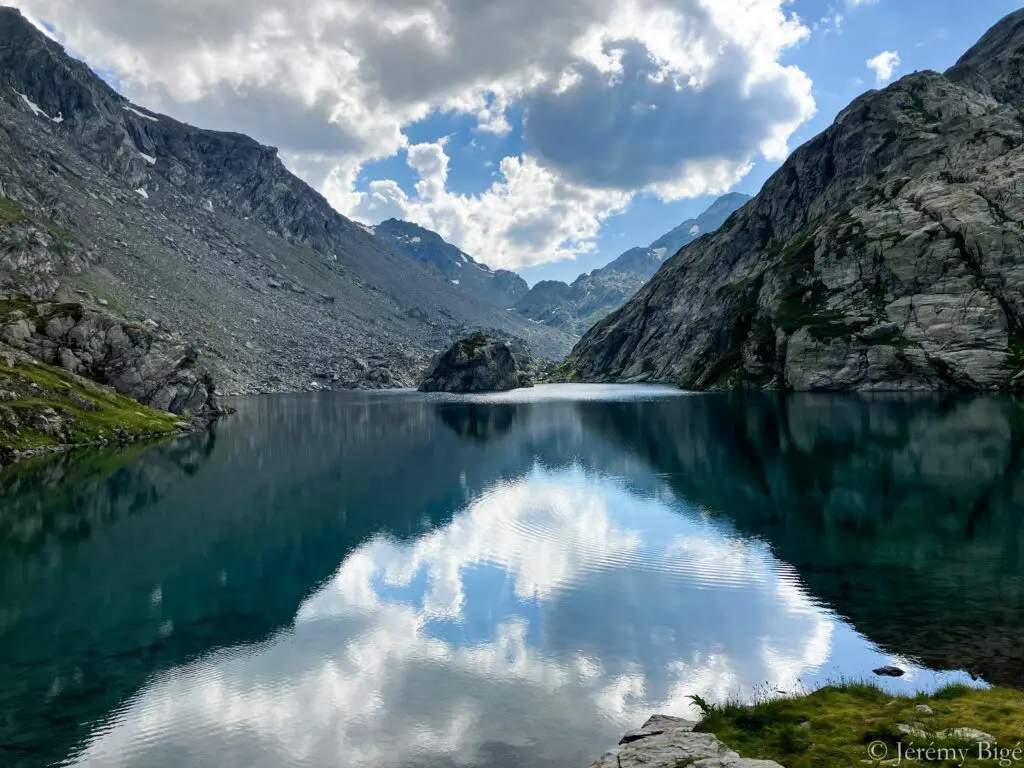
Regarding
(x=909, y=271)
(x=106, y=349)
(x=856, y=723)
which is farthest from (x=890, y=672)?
(x=909, y=271)

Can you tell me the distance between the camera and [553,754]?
1661 centimetres

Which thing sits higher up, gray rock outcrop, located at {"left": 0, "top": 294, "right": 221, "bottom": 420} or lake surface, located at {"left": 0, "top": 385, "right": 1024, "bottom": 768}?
gray rock outcrop, located at {"left": 0, "top": 294, "right": 221, "bottom": 420}

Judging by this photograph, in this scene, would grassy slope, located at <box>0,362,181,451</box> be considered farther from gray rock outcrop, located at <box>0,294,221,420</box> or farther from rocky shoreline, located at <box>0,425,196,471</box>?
gray rock outcrop, located at <box>0,294,221,420</box>

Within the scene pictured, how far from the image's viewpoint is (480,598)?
99.2 feet

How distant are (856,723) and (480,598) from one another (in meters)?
18.7

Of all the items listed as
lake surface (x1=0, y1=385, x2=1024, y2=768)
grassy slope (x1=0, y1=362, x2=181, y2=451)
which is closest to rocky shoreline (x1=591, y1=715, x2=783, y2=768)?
lake surface (x1=0, y1=385, x2=1024, y2=768)

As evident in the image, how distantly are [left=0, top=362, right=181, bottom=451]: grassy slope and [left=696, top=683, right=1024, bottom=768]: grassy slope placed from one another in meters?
88.1

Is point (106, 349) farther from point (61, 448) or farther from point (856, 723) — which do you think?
point (856, 723)

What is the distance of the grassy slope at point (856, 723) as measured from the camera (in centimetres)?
1286

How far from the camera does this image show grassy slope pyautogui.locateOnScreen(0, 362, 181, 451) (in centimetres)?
7850

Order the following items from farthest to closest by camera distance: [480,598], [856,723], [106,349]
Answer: [106,349] < [480,598] < [856,723]

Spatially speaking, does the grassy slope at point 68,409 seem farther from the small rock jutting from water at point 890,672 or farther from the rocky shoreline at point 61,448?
the small rock jutting from water at point 890,672

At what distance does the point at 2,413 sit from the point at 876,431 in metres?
111

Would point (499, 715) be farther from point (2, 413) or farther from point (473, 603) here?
point (2, 413)
